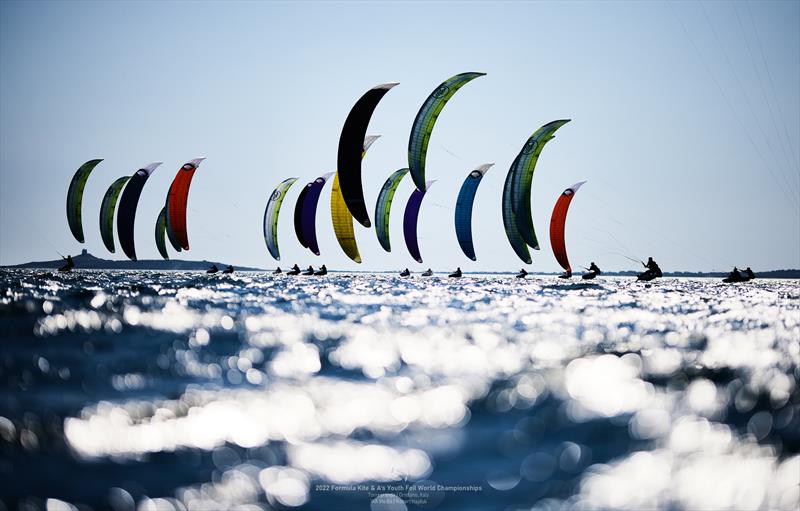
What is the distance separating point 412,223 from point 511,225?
16538mm

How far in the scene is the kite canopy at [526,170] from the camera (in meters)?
52.0

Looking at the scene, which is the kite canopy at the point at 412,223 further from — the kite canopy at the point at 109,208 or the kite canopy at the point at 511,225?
the kite canopy at the point at 109,208

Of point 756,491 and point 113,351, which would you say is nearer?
point 756,491

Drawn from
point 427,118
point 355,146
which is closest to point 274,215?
point 427,118

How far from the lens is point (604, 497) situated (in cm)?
538

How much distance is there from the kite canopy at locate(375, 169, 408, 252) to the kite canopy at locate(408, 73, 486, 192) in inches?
1083

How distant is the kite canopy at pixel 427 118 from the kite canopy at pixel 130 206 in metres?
29.3

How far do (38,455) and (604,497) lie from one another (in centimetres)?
458

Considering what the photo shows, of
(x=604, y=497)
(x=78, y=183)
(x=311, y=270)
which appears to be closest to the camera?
(x=604, y=497)

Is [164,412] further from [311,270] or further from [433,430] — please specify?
[311,270]

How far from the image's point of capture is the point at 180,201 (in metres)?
58.8

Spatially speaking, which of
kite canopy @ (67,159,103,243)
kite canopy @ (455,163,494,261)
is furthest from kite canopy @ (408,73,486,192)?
kite canopy @ (67,159,103,243)

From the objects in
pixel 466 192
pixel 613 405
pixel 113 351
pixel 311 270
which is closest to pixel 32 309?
pixel 113 351

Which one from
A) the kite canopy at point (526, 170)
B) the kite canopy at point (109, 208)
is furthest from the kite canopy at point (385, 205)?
the kite canopy at point (109, 208)
